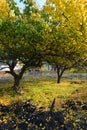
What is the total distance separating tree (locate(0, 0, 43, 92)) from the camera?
23.5 m

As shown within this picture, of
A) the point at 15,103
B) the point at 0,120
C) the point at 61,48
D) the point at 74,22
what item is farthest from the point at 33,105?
the point at 74,22

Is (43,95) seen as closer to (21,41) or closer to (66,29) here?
(21,41)

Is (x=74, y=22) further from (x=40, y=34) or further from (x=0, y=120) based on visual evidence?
(x=0, y=120)

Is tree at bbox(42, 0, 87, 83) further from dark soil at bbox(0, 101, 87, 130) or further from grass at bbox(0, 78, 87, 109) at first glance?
dark soil at bbox(0, 101, 87, 130)

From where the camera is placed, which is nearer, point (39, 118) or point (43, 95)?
point (39, 118)

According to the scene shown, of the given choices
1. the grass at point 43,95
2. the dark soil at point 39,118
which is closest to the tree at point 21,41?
the grass at point 43,95

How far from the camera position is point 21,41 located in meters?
24.7

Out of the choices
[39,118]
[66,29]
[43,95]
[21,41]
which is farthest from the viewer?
[43,95]

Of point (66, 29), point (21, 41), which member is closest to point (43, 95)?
point (21, 41)

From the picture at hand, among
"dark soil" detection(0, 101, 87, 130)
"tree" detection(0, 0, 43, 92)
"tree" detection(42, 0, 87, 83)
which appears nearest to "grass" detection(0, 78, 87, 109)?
"tree" detection(0, 0, 43, 92)

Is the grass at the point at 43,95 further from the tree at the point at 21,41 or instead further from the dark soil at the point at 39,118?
the dark soil at the point at 39,118

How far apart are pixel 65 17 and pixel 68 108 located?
8004 mm

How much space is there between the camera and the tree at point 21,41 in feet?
76.9

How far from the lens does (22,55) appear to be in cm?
2588
